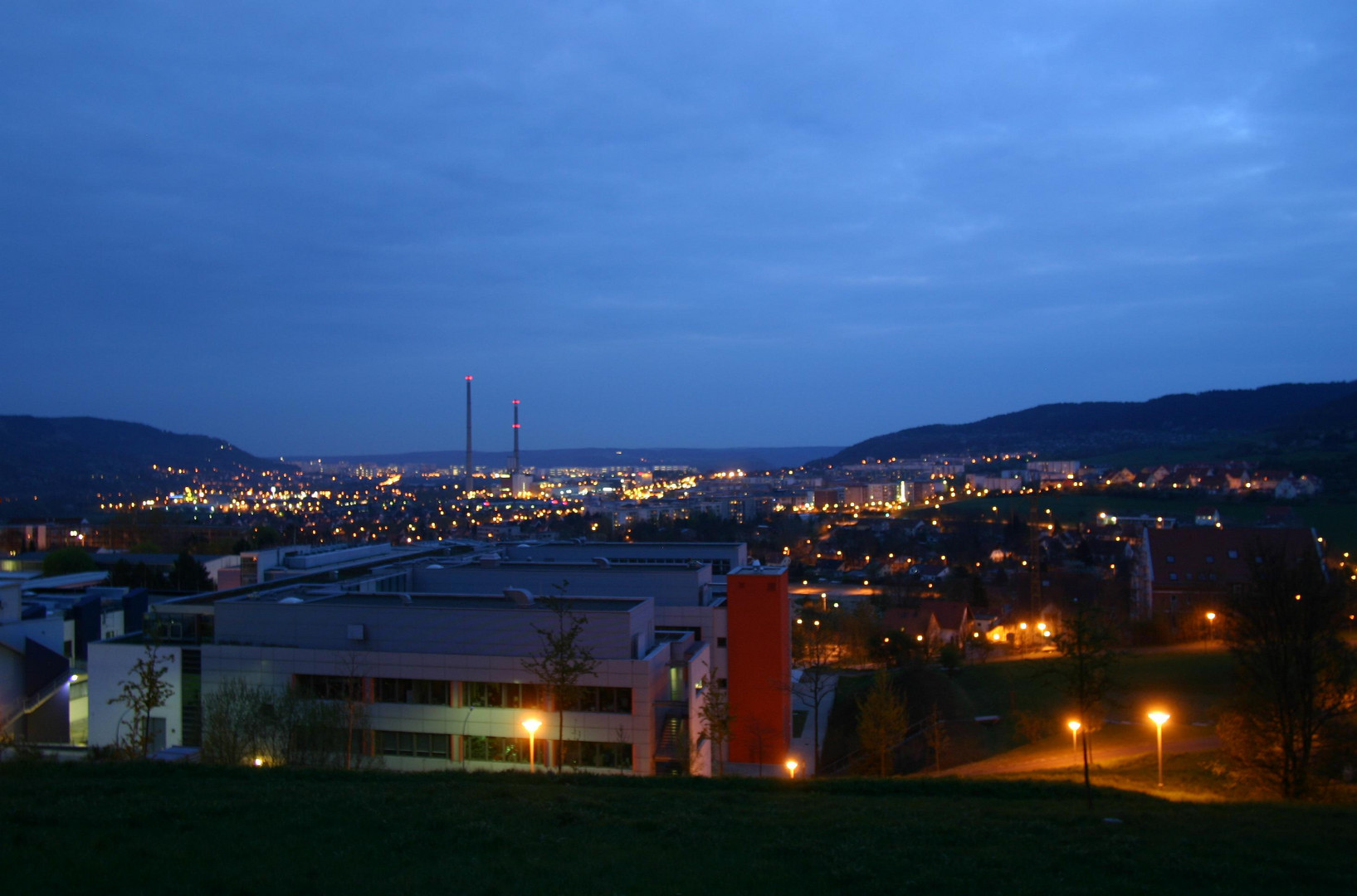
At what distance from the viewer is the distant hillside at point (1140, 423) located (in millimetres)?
87688

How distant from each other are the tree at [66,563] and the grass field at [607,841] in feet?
111

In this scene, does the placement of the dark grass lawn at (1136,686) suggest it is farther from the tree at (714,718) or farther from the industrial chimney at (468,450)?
the industrial chimney at (468,450)

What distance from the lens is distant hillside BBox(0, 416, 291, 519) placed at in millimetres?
89625

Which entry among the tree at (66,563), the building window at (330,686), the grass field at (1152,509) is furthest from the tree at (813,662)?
the tree at (66,563)

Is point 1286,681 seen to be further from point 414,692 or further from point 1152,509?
point 1152,509

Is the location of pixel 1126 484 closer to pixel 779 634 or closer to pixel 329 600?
pixel 779 634

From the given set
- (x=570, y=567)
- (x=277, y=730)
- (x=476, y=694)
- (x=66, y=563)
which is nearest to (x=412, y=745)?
(x=476, y=694)

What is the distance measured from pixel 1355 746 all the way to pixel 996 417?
130 m

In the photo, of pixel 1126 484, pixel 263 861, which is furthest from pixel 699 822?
pixel 1126 484

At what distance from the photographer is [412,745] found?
15.5 metres

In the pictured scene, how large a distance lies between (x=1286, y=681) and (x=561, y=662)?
10255mm

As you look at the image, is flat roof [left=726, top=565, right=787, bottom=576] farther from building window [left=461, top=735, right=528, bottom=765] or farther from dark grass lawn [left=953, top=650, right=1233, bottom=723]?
building window [left=461, top=735, right=528, bottom=765]

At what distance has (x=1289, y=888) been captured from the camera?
558 centimetres

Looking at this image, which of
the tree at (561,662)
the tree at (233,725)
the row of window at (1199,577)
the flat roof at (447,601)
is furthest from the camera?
the row of window at (1199,577)
